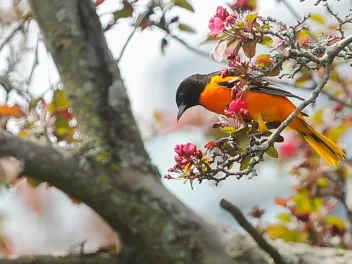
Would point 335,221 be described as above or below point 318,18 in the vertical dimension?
below

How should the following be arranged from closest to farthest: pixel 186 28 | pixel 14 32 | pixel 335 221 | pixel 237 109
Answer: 1. pixel 237 109
2. pixel 186 28
3. pixel 14 32
4. pixel 335 221

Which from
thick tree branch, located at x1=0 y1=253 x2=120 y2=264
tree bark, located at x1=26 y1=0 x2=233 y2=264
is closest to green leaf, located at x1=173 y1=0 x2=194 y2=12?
tree bark, located at x1=26 y1=0 x2=233 y2=264

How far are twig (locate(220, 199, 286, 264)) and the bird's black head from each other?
2.25ft

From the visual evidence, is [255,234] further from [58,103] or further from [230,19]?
[58,103]

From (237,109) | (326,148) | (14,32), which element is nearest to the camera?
(237,109)

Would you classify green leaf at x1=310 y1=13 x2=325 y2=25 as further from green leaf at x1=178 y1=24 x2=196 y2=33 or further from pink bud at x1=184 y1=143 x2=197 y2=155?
pink bud at x1=184 y1=143 x2=197 y2=155

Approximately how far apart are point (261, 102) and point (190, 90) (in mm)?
491

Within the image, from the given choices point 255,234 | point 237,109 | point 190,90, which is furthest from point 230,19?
point 190,90

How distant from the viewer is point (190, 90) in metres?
2.95

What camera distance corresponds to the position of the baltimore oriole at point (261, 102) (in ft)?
8.16

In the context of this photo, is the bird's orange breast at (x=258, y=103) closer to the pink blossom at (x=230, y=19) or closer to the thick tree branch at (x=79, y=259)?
the pink blossom at (x=230, y=19)

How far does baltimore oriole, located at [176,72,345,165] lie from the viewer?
2.49 meters

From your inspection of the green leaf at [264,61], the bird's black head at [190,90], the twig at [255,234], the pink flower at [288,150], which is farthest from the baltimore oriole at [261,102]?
the pink flower at [288,150]

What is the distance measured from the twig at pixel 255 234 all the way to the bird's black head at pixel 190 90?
685 millimetres
